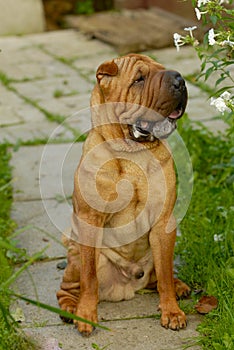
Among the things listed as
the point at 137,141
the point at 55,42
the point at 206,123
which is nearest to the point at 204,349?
the point at 137,141

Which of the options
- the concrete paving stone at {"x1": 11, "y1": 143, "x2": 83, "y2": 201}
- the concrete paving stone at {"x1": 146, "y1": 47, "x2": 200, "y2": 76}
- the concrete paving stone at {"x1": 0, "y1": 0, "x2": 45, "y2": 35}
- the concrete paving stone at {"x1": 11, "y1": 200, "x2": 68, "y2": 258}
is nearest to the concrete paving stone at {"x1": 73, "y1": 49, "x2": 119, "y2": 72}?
the concrete paving stone at {"x1": 146, "y1": 47, "x2": 200, "y2": 76}

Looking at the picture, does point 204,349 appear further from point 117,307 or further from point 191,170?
point 191,170

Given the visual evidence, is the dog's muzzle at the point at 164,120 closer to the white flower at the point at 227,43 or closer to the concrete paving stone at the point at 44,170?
the white flower at the point at 227,43

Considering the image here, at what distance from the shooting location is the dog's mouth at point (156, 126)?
339 cm

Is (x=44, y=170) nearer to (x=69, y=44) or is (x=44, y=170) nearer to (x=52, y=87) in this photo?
(x=52, y=87)

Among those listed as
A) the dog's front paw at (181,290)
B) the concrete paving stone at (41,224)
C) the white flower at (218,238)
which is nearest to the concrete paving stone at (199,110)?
the concrete paving stone at (41,224)

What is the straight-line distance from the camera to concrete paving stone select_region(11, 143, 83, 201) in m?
5.28

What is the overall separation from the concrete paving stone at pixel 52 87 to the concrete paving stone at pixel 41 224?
7.33 feet

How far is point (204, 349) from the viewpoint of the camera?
3.35m

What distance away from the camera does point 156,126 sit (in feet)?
11.1

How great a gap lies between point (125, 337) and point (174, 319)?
9.0 inches

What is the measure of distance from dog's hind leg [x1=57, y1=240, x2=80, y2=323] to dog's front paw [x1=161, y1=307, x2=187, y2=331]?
414 mm

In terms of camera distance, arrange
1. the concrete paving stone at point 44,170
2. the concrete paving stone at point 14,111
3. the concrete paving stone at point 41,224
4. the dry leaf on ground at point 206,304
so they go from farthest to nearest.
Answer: the concrete paving stone at point 14,111 < the concrete paving stone at point 44,170 < the concrete paving stone at point 41,224 < the dry leaf on ground at point 206,304

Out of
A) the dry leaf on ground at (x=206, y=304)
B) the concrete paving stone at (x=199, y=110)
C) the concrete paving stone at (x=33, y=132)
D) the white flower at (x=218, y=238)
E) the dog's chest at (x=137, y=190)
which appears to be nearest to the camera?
the dog's chest at (x=137, y=190)
